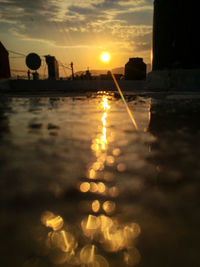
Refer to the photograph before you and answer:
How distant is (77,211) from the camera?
47 centimetres

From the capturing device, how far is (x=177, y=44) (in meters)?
4.71

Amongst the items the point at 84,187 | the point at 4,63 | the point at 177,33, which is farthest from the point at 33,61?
the point at 84,187

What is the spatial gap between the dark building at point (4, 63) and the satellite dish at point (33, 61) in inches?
61.5

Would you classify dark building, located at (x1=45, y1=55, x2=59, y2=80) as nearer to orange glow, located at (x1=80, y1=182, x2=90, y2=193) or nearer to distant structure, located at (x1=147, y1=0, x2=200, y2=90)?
distant structure, located at (x1=147, y1=0, x2=200, y2=90)

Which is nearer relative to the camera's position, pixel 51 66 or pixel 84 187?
pixel 84 187

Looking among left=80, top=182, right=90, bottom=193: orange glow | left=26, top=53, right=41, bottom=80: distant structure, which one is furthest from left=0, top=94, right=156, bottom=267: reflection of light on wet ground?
left=26, top=53, right=41, bottom=80: distant structure

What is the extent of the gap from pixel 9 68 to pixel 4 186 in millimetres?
12642

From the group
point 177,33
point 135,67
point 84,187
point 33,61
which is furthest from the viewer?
point 135,67

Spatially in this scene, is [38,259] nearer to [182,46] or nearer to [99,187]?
[99,187]

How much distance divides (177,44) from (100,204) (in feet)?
17.5

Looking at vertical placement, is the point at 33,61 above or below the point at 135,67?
below

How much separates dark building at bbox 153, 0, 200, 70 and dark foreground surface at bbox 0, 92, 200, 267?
15.0 feet

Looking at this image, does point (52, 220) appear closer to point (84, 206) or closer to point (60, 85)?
point (84, 206)

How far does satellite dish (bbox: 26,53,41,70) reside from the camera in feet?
32.5
